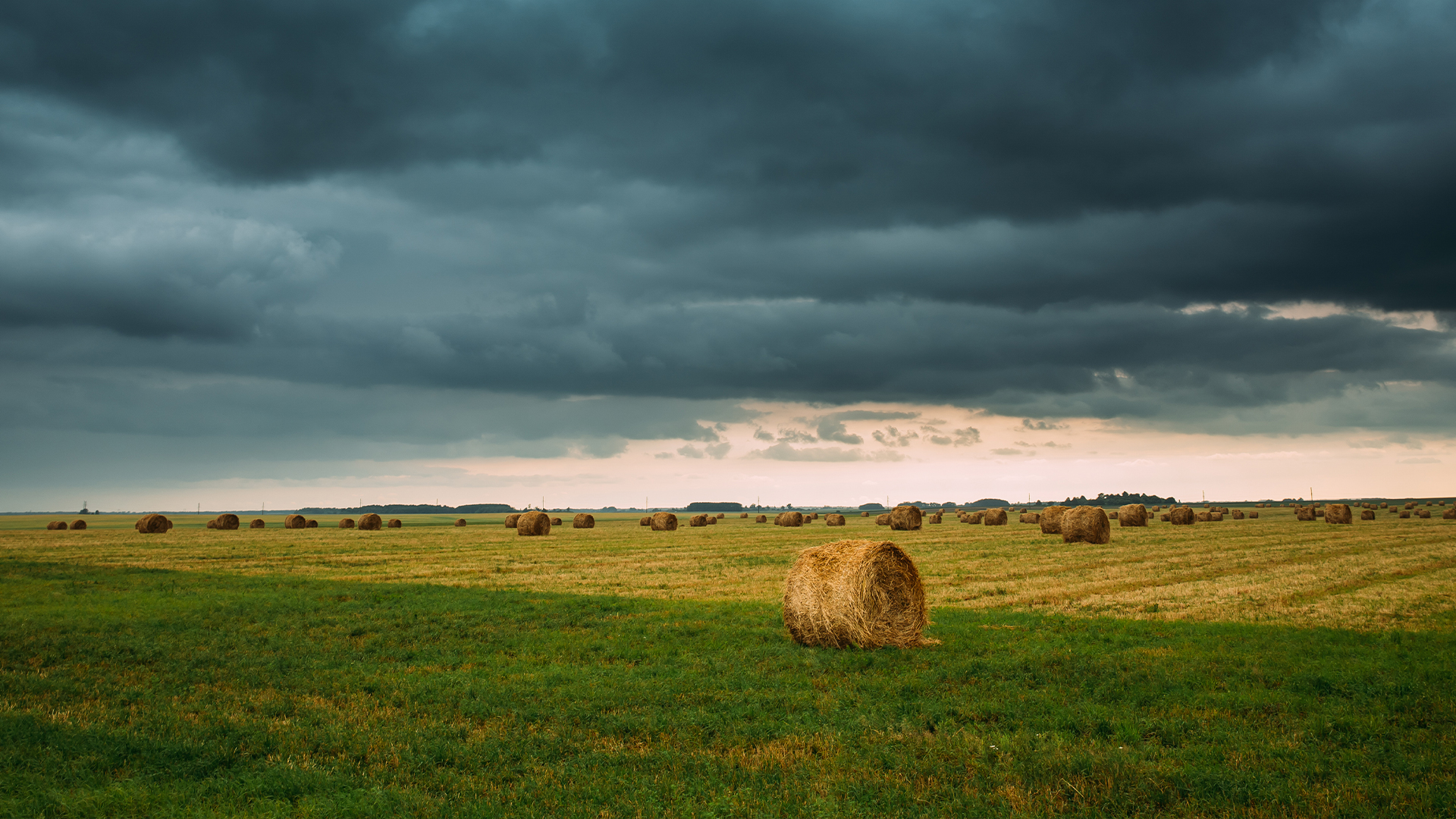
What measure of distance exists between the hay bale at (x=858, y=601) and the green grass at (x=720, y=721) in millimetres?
665

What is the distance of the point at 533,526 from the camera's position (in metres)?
57.9

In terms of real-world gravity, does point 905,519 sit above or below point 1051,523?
below

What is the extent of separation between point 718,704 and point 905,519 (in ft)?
178

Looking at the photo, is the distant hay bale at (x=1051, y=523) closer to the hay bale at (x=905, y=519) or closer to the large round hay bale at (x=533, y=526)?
the hay bale at (x=905, y=519)

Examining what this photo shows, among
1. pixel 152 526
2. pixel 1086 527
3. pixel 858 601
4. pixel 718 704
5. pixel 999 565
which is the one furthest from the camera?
pixel 152 526

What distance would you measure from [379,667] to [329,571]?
767 inches

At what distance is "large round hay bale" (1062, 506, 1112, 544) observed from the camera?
138ft

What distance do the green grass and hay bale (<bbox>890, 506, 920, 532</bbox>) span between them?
152 ft

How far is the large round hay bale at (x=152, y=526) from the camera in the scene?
63.2 metres

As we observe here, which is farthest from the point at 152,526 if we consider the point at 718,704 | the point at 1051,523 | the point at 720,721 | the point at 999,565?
the point at 720,721

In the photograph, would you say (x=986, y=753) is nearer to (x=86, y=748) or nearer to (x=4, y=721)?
(x=86, y=748)

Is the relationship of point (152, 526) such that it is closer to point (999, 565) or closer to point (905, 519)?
point (905, 519)

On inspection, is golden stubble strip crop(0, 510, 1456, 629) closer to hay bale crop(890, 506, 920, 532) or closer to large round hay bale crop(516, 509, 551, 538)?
large round hay bale crop(516, 509, 551, 538)

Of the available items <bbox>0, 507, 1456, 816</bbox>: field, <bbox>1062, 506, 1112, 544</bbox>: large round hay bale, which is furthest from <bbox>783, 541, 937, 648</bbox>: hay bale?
<bbox>1062, 506, 1112, 544</bbox>: large round hay bale
